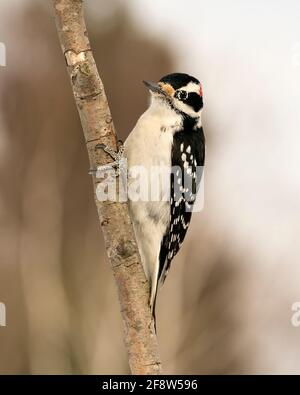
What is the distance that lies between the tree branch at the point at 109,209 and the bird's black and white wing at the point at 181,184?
58cm

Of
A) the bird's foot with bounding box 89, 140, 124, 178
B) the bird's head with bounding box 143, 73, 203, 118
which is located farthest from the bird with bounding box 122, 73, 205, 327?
the bird's foot with bounding box 89, 140, 124, 178

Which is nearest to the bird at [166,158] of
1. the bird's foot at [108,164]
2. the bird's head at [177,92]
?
the bird's head at [177,92]

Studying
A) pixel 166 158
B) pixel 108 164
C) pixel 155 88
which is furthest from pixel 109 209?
pixel 155 88

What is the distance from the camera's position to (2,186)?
261 inches

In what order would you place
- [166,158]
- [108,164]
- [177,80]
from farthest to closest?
[177,80] → [166,158] → [108,164]

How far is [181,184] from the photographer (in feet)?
10.5

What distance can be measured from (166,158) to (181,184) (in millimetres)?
158

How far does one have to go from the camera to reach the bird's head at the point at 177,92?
10.5 feet

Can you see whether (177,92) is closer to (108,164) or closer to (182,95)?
(182,95)

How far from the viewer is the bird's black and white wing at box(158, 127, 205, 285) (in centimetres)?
315

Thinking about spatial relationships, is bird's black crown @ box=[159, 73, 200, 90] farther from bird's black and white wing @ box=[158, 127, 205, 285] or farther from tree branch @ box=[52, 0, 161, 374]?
tree branch @ box=[52, 0, 161, 374]

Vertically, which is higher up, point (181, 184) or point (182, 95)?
point (182, 95)

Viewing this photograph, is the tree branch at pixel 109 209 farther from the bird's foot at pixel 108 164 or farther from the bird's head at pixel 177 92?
the bird's head at pixel 177 92
